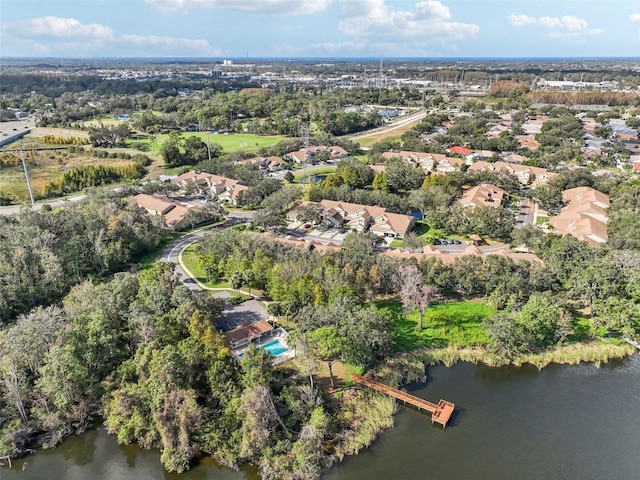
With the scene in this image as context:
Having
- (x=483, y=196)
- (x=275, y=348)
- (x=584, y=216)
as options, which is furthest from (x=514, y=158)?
(x=275, y=348)

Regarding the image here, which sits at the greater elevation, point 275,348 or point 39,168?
point 39,168

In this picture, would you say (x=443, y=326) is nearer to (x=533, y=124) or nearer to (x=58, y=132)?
(x=533, y=124)

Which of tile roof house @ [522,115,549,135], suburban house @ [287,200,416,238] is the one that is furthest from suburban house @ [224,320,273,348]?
tile roof house @ [522,115,549,135]

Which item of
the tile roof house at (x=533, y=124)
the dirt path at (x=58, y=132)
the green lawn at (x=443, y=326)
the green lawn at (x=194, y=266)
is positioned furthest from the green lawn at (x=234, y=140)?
the green lawn at (x=443, y=326)

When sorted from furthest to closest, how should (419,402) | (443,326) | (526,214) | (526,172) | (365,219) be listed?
(526,172)
(526,214)
(365,219)
(443,326)
(419,402)

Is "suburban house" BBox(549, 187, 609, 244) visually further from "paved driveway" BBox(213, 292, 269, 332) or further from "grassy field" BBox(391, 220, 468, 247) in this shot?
"paved driveway" BBox(213, 292, 269, 332)

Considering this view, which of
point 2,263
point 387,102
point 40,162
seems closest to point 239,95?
point 387,102
